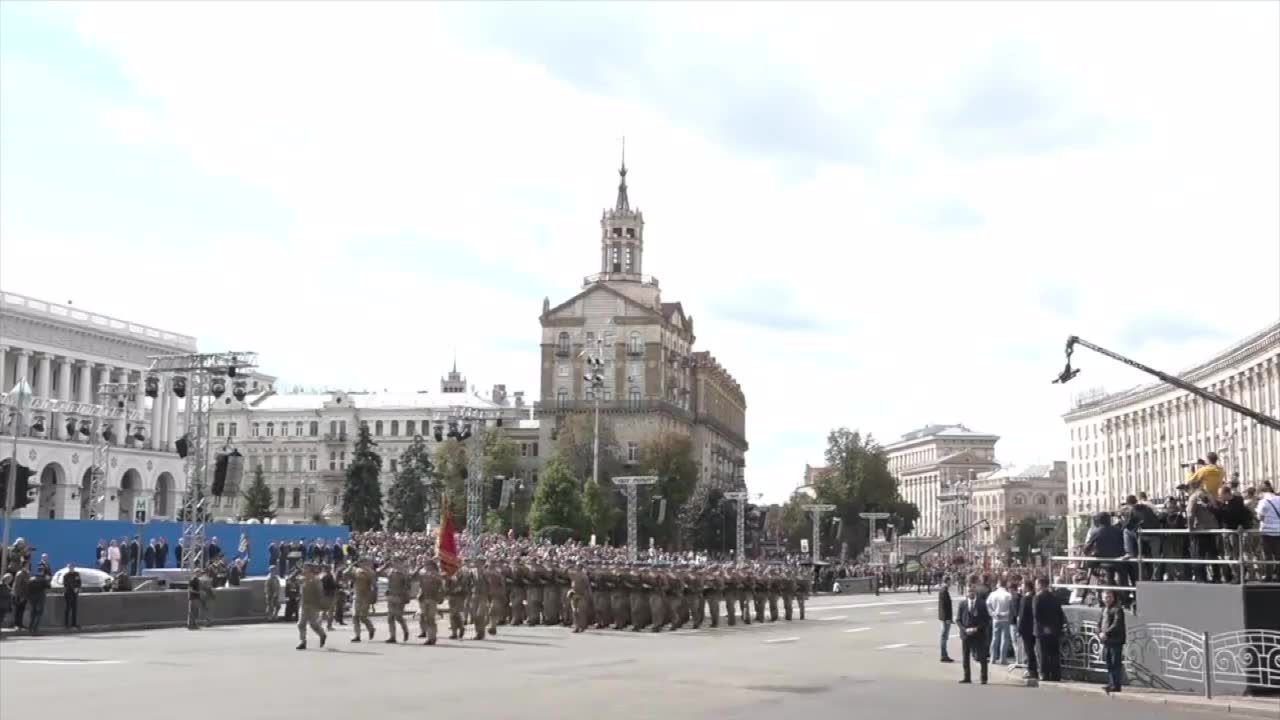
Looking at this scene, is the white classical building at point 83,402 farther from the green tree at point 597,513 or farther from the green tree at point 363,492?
the green tree at point 597,513

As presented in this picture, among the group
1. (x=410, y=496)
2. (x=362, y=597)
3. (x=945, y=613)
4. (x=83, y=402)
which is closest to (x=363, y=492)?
(x=410, y=496)

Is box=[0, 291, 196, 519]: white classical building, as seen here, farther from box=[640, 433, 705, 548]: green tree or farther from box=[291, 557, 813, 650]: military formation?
box=[291, 557, 813, 650]: military formation

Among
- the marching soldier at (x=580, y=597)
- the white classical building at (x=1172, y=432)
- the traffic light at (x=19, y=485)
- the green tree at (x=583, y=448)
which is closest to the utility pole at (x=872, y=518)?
the white classical building at (x=1172, y=432)

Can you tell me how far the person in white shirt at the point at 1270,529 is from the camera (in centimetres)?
1928

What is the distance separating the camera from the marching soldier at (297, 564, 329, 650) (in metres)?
25.2

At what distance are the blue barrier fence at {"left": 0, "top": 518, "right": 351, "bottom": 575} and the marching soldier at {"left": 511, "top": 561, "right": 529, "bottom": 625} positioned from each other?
16.2m

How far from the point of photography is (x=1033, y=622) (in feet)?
69.2

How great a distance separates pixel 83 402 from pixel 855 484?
67.1 meters

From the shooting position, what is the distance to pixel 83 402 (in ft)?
330

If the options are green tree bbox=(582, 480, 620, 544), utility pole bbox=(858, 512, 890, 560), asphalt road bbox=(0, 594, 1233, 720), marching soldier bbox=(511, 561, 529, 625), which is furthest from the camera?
green tree bbox=(582, 480, 620, 544)

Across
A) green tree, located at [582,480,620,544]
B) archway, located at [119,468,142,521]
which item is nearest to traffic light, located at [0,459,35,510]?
green tree, located at [582,480,620,544]

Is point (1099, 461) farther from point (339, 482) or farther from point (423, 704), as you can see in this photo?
point (423, 704)

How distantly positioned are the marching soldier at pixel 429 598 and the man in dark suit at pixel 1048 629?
12.3m

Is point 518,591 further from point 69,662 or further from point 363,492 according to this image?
point 363,492
